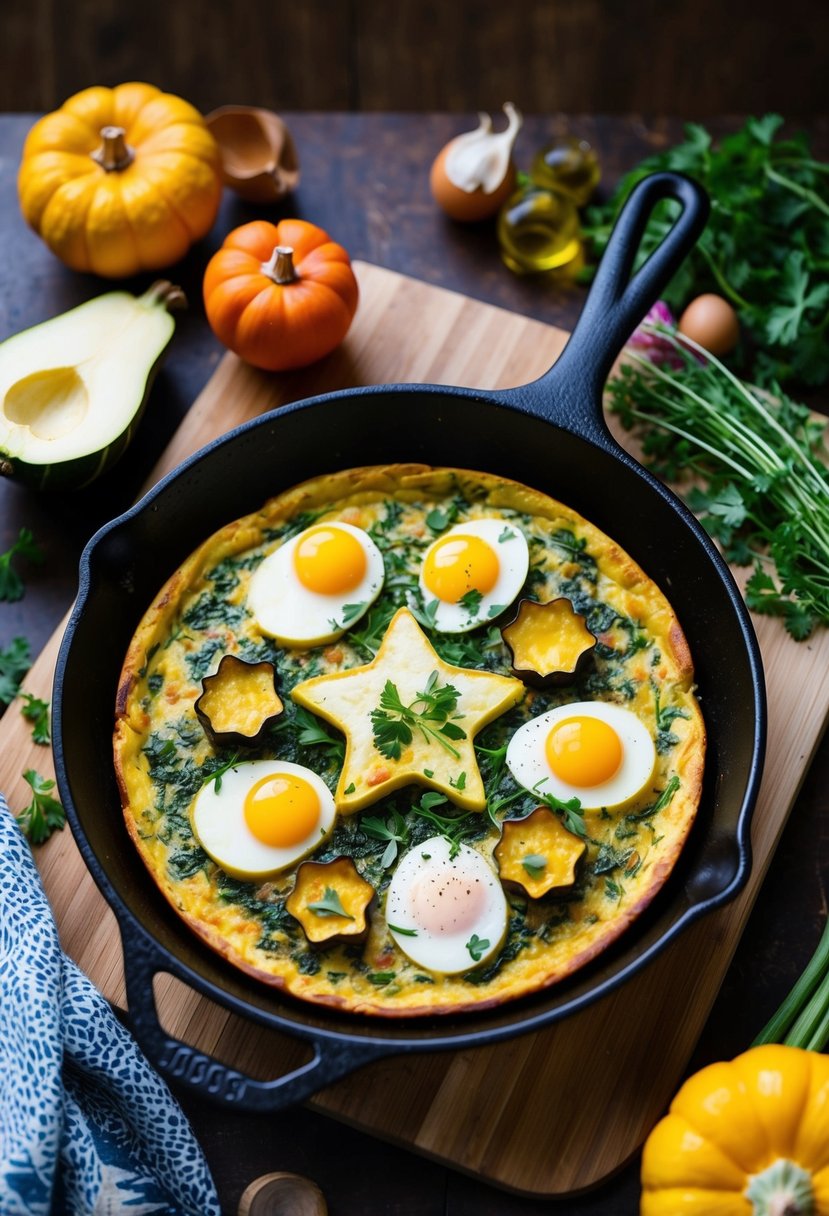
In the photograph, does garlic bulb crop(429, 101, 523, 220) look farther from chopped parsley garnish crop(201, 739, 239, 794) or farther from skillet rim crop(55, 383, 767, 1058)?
chopped parsley garnish crop(201, 739, 239, 794)

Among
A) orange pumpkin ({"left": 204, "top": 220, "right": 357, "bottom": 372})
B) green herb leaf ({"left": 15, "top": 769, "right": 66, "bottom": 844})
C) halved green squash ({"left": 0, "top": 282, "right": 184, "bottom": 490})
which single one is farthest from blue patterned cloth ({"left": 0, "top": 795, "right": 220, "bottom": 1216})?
orange pumpkin ({"left": 204, "top": 220, "right": 357, "bottom": 372})

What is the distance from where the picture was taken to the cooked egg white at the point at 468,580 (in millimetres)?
4578

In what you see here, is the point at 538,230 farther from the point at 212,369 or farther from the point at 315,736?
the point at 315,736

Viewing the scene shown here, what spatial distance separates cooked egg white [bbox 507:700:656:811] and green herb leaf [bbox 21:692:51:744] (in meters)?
1.85

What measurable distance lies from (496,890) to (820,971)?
4.39 ft

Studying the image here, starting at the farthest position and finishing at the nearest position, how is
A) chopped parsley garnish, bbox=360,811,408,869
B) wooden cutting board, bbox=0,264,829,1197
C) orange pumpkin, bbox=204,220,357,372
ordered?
orange pumpkin, bbox=204,220,357,372 → chopped parsley garnish, bbox=360,811,408,869 → wooden cutting board, bbox=0,264,829,1197

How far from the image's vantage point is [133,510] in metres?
4.31

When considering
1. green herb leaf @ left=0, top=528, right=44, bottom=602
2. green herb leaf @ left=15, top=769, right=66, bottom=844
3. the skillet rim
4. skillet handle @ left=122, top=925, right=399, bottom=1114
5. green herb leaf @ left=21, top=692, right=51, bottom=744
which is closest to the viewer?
skillet handle @ left=122, top=925, right=399, bottom=1114

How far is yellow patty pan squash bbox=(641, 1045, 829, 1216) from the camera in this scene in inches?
151

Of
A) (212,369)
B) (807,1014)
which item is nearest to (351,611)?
(212,369)

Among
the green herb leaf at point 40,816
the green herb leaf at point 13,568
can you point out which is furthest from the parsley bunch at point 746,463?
the green herb leaf at point 40,816

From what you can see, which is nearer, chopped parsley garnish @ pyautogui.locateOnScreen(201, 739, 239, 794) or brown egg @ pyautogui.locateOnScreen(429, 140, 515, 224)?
chopped parsley garnish @ pyautogui.locateOnScreen(201, 739, 239, 794)

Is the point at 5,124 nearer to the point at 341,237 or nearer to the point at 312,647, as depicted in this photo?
the point at 341,237

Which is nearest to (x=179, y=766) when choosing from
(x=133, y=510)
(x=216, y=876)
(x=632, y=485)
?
(x=216, y=876)
